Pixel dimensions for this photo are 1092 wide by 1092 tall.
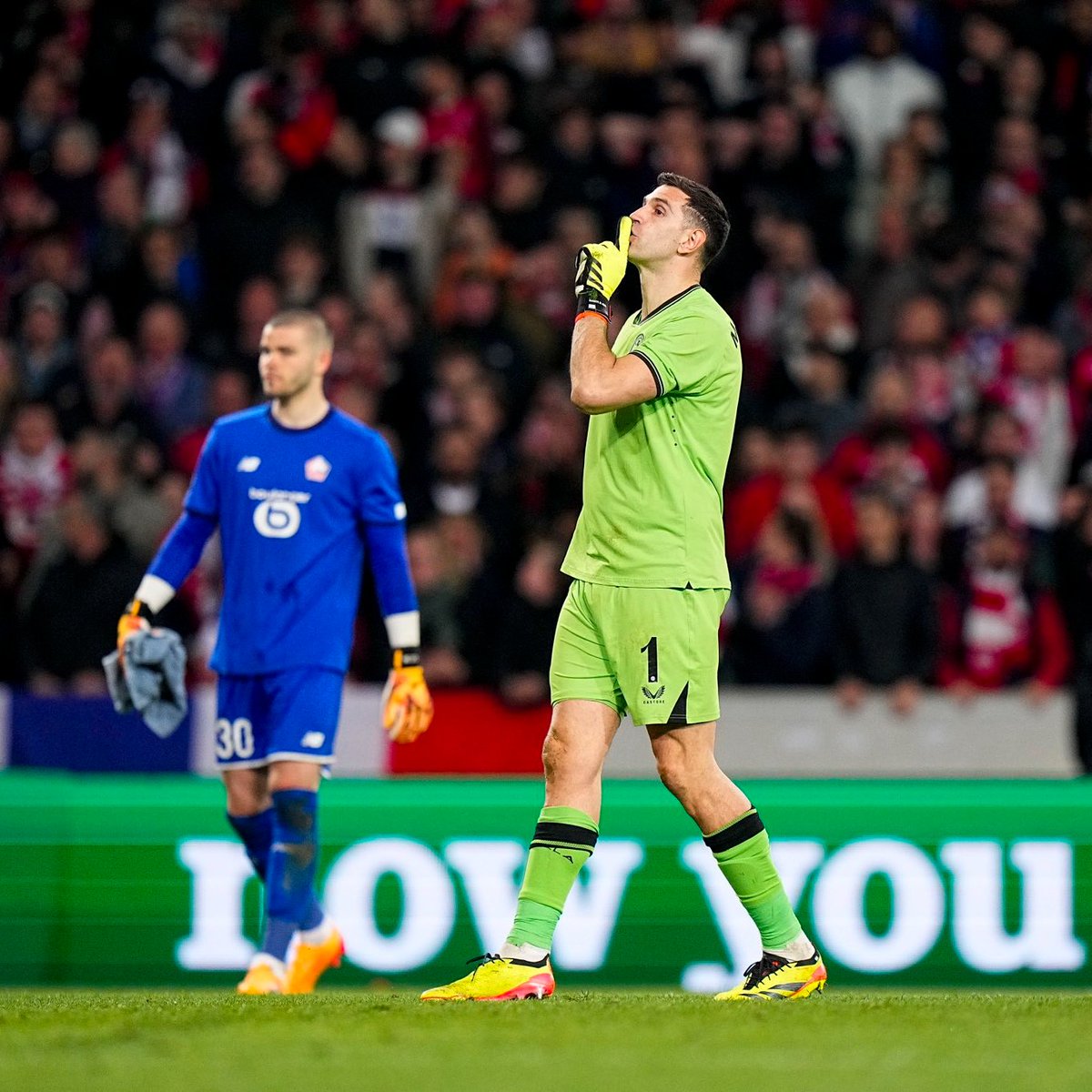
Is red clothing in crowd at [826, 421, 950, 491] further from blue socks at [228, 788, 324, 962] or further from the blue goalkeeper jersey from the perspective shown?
blue socks at [228, 788, 324, 962]

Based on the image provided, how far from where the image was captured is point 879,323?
46.6 feet

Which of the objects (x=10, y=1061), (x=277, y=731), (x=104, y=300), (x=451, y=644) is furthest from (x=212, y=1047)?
(x=104, y=300)

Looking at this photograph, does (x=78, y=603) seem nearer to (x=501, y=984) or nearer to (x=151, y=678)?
(x=151, y=678)

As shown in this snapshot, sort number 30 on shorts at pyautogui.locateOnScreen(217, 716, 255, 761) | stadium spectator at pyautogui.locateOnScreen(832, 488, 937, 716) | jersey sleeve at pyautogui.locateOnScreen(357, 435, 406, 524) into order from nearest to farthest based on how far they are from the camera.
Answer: number 30 on shorts at pyautogui.locateOnScreen(217, 716, 255, 761) < jersey sleeve at pyautogui.locateOnScreen(357, 435, 406, 524) < stadium spectator at pyautogui.locateOnScreen(832, 488, 937, 716)

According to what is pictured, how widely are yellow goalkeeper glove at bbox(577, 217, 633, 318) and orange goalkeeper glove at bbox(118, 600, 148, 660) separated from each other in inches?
88.5

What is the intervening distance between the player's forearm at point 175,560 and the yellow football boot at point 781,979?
8.48 feet

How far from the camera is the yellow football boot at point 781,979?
663 centimetres

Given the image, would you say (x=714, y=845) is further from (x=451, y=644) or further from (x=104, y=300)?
(x=104, y=300)

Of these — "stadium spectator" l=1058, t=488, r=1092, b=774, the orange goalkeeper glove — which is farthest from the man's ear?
"stadium spectator" l=1058, t=488, r=1092, b=774

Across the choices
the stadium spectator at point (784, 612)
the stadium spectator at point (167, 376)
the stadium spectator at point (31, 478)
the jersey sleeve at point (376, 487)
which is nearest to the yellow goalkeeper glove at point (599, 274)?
the jersey sleeve at point (376, 487)

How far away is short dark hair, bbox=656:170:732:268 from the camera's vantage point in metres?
6.78

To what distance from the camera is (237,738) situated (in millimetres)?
7898

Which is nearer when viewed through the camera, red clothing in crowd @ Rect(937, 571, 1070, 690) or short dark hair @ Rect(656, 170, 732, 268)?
short dark hair @ Rect(656, 170, 732, 268)

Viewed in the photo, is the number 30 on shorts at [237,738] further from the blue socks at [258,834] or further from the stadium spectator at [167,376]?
the stadium spectator at [167,376]
